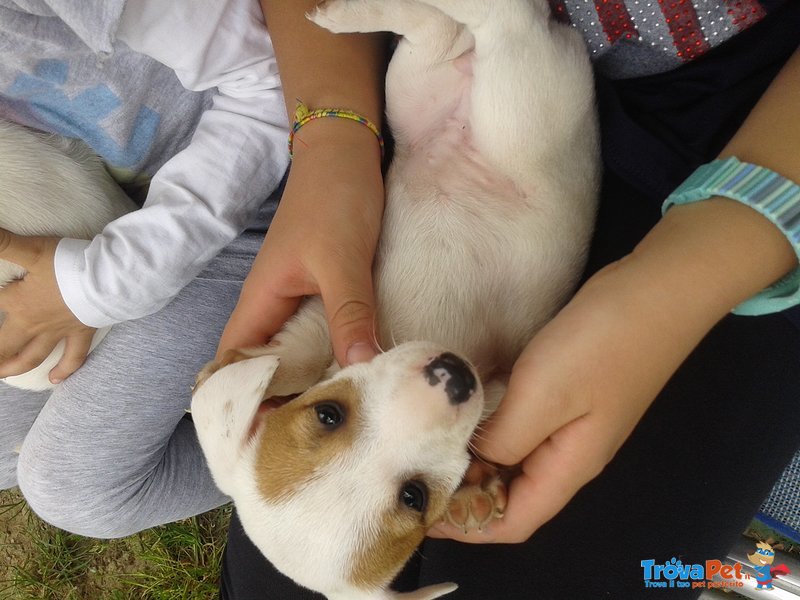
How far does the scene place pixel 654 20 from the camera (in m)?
0.97

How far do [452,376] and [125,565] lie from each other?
177cm

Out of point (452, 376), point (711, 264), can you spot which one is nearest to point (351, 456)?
point (452, 376)

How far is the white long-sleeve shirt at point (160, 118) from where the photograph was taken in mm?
1075

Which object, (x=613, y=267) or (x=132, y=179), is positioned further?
(x=132, y=179)

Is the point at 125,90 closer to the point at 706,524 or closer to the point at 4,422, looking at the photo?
the point at 4,422

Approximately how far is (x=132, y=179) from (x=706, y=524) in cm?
143

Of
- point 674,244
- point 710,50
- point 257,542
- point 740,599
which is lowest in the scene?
point 740,599

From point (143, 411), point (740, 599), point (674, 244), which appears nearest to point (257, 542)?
point (143, 411)

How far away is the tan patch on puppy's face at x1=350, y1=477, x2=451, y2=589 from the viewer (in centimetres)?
85

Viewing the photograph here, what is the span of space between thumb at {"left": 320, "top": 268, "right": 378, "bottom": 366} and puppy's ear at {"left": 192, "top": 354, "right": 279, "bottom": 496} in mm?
102

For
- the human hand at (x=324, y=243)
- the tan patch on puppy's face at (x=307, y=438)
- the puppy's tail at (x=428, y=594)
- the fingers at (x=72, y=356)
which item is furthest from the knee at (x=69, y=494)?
the puppy's tail at (x=428, y=594)

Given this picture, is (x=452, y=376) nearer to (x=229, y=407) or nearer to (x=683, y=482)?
(x=229, y=407)

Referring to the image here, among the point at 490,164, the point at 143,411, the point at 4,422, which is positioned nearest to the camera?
the point at 490,164

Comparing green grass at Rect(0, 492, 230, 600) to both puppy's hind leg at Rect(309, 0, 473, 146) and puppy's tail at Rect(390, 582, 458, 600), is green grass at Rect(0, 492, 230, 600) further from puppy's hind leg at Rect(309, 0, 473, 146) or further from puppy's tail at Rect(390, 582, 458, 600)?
puppy's hind leg at Rect(309, 0, 473, 146)
